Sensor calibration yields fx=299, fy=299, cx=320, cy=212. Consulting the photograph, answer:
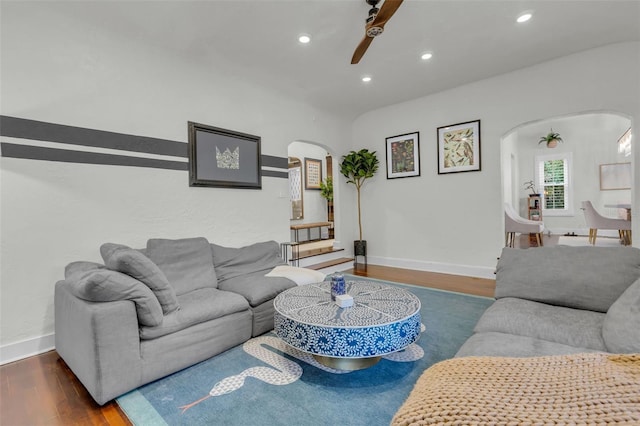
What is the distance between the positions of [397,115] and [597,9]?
2850 millimetres

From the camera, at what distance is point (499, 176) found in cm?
437

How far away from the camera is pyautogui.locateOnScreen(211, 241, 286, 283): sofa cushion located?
3271mm

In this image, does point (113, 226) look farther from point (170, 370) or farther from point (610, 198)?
point (610, 198)

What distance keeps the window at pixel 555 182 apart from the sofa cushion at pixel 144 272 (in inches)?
392

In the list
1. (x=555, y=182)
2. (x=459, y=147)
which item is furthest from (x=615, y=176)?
(x=459, y=147)

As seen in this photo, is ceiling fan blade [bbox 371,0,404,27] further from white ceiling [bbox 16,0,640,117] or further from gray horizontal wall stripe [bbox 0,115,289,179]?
gray horizontal wall stripe [bbox 0,115,289,179]

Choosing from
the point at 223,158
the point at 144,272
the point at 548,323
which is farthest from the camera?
the point at 223,158

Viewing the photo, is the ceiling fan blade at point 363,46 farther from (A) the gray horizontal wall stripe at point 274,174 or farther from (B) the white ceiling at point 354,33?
(A) the gray horizontal wall stripe at point 274,174

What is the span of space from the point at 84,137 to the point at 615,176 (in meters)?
10.8

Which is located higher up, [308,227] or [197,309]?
[308,227]

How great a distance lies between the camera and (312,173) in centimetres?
786

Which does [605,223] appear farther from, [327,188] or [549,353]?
[549,353]

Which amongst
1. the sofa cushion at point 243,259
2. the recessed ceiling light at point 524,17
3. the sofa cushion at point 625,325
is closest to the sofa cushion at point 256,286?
the sofa cushion at point 243,259

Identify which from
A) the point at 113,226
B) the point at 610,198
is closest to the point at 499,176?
the point at 113,226
